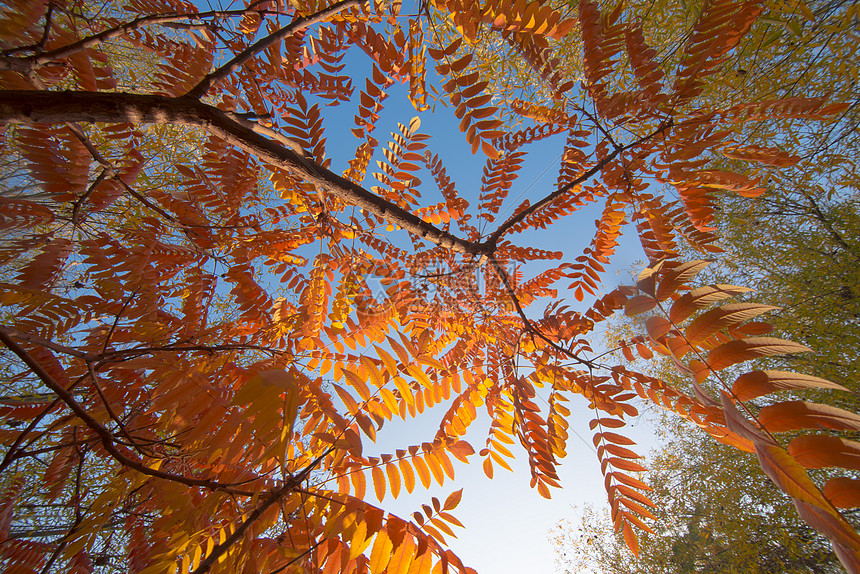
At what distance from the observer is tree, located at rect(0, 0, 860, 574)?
0.70 m

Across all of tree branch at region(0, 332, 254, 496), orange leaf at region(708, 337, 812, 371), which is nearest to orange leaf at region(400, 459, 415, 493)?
tree branch at region(0, 332, 254, 496)

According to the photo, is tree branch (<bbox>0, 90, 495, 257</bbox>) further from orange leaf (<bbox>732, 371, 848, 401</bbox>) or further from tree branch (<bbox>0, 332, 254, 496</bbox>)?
orange leaf (<bbox>732, 371, 848, 401</bbox>)

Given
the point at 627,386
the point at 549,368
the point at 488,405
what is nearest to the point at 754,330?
the point at 627,386

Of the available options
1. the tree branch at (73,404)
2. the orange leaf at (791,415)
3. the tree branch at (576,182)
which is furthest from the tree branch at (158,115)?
the orange leaf at (791,415)

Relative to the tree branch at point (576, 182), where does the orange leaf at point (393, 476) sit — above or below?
below

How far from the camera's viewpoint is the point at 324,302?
1.44 metres

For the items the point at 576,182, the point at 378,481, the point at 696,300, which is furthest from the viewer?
the point at 576,182

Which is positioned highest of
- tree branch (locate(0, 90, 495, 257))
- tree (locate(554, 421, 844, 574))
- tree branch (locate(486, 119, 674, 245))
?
tree branch (locate(486, 119, 674, 245))

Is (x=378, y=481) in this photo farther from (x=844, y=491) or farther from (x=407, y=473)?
(x=844, y=491)

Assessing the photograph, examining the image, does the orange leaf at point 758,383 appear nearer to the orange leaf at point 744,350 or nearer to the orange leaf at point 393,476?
the orange leaf at point 744,350

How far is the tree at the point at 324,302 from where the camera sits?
696 mm

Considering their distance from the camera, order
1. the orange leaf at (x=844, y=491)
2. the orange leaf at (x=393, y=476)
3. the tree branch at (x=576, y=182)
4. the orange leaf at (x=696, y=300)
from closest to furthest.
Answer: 1. the orange leaf at (x=844, y=491)
2. the orange leaf at (x=696, y=300)
3. the orange leaf at (x=393, y=476)
4. the tree branch at (x=576, y=182)

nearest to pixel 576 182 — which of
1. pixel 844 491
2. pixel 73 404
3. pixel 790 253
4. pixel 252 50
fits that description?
pixel 844 491

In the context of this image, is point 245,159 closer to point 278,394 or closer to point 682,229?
point 278,394
